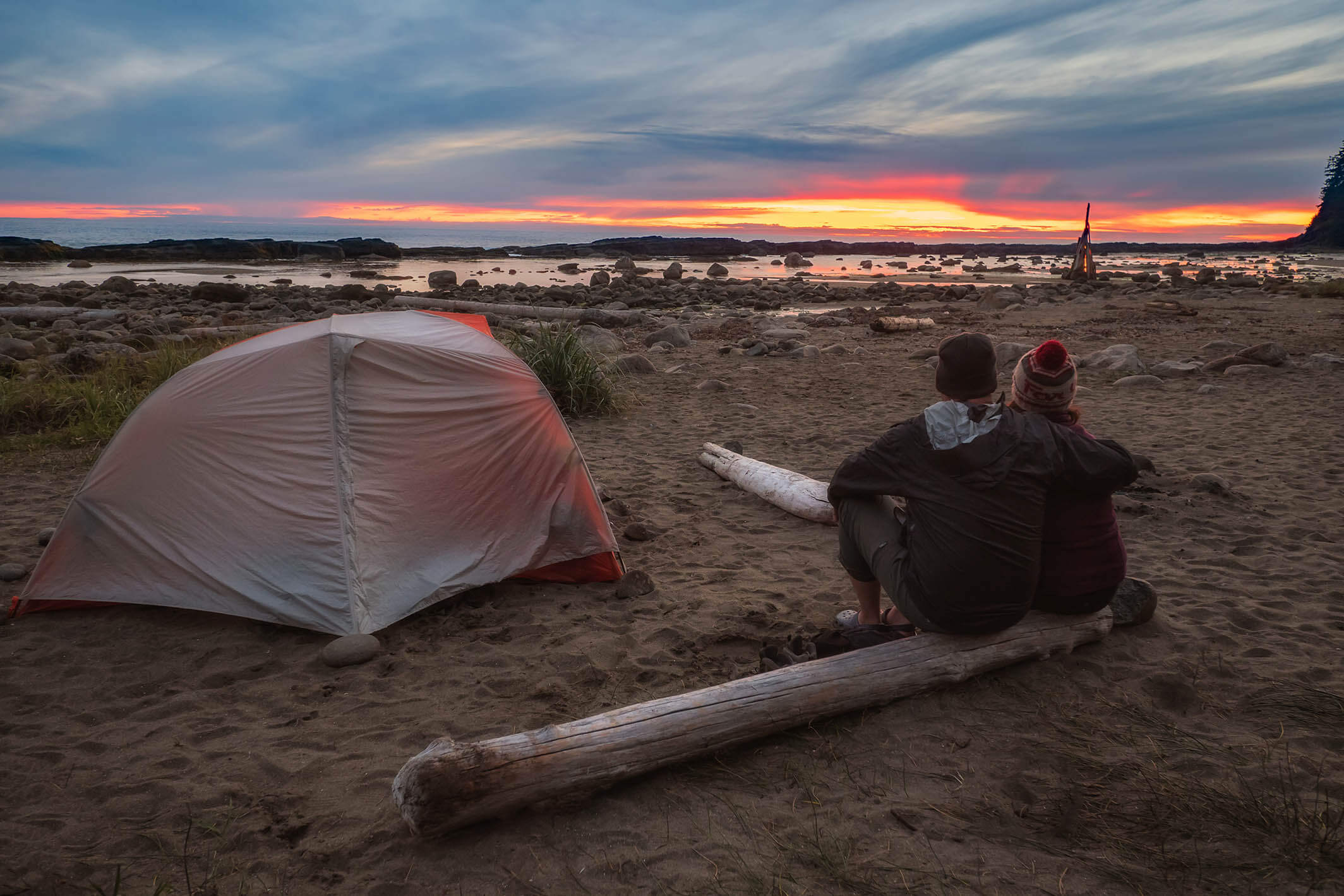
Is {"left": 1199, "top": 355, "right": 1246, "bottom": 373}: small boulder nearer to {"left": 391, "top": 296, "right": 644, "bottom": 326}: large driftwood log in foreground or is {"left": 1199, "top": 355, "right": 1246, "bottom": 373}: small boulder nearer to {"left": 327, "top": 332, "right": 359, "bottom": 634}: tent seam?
{"left": 327, "top": 332, "right": 359, "bottom": 634}: tent seam

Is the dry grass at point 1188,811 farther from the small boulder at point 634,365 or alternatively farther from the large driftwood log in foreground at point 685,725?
the small boulder at point 634,365

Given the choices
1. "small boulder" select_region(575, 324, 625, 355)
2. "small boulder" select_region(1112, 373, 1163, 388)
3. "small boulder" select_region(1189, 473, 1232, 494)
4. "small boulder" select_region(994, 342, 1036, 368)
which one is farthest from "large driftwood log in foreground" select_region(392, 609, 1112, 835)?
"small boulder" select_region(575, 324, 625, 355)

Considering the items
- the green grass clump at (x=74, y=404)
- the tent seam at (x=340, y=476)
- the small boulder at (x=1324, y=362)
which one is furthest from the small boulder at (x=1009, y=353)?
the green grass clump at (x=74, y=404)

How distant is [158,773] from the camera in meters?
3.17

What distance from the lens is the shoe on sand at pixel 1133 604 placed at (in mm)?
3977

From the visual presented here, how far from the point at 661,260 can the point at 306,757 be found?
59.3 m

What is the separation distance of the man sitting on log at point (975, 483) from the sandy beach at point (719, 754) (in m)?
0.50

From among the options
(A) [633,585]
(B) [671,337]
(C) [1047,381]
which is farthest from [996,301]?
(C) [1047,381]

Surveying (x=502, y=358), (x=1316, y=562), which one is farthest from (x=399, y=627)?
(x=1316, y=562)

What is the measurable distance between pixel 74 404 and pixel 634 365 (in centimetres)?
685

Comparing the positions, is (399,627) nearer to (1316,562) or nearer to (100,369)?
(1316,562)

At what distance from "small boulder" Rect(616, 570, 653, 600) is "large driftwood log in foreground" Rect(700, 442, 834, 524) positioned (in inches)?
60.5

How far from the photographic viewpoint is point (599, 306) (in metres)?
22.4

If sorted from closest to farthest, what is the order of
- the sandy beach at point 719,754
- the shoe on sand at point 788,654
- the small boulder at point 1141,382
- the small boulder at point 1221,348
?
1. the sandy beach at point 719,754
2. the shoe on sand at point 788,654
3. the small boulder at point 1141,382
4. the small boulder at point 1221,348
